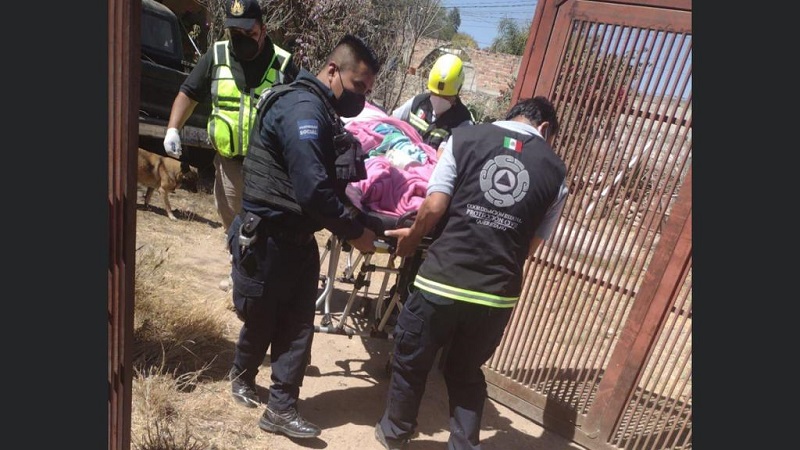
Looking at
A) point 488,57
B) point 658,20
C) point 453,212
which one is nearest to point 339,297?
point 453,212

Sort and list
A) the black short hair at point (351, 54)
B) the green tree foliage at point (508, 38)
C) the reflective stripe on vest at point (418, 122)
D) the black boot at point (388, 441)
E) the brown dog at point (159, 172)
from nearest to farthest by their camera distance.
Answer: the black short hair at point (351, 54) < the black boot at point (388, 441) < the reflective stripe on vest at point (418, 122) < the brown dog at point (159, 172) < the green tree foliage at point (508, 38)

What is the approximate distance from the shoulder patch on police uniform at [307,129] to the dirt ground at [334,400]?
65.1 inches

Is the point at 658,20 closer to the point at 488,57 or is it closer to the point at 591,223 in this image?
the point at 591,223

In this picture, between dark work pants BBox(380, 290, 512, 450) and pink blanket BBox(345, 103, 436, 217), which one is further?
pink blanket BBox(345, 103, 436, 217)

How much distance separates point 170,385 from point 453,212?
6.15 ft

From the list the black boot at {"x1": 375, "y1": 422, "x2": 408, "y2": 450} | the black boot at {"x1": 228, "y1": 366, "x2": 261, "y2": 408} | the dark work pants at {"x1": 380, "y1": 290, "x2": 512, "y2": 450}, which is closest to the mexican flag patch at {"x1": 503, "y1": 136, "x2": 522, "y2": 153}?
the dark work pants at {"x1": 380, "y1": 290, "x2": 512, "y2": 450}

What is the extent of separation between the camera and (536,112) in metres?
2.93

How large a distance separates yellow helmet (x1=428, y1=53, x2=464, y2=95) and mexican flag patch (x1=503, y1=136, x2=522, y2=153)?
1672 millimetres

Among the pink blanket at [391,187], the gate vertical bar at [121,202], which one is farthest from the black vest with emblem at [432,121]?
the gate vertical bar at [121,202]

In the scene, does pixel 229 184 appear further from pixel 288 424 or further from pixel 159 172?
pixel 159 172

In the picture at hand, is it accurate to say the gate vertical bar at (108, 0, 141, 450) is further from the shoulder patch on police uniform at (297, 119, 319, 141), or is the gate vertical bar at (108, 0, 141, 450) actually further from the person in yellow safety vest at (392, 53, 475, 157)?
the person in yellow safety vest at (392, 53, 475, 157)

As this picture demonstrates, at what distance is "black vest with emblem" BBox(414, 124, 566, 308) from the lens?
8.96 feet

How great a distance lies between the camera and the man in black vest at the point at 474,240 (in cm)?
275

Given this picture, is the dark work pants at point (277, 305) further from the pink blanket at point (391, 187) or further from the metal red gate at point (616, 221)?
the metal red gate at point (616, 221)
